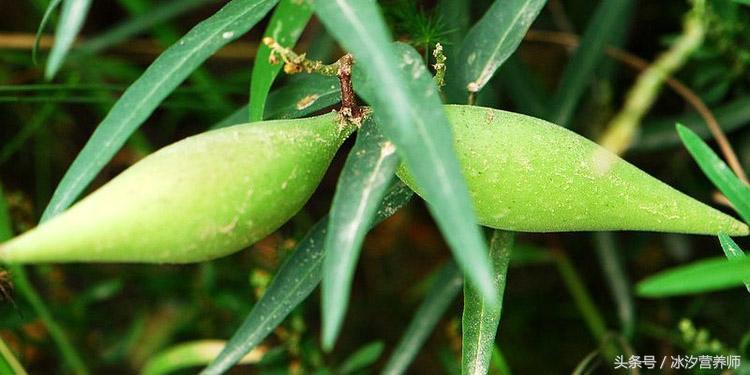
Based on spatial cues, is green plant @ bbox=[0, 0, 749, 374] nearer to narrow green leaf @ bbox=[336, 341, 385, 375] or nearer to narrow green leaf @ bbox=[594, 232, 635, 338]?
narrow green leaf @ bbox=[336, 341, 385, 375]

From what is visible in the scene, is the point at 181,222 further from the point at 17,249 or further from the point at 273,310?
the point at 273,310

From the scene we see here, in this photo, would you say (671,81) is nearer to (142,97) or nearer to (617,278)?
(617,278)

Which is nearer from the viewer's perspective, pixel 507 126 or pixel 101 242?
pixel 101 242

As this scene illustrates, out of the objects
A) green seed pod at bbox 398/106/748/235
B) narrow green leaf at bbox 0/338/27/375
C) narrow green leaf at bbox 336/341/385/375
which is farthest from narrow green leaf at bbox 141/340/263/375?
green seed pod at bbox 398/106/748/235

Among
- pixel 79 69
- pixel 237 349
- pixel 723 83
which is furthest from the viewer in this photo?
pixel 79 69

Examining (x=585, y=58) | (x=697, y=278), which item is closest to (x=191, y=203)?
(x=697, y=278)

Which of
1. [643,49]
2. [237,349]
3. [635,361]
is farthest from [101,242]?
[643,49]
